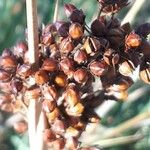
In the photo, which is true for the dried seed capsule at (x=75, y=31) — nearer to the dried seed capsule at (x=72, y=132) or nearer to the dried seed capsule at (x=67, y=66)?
the dried seed capsule at (x=67, y=66)

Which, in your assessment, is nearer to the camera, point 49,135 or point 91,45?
point 91,45

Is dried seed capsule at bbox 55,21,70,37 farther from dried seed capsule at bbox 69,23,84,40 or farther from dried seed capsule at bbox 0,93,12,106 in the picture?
dried seed capsule at bbox 0,93,12,106

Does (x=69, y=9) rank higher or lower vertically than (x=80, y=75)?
higher

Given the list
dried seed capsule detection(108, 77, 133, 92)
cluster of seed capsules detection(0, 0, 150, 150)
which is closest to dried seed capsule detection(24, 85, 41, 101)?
cluster of seed capsules detection(0, 0, 150, 150)

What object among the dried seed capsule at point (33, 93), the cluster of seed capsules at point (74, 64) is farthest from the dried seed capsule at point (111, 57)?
the dried seed capsule at point (33, 93)

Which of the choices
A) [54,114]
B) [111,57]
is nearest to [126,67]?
[111,57]

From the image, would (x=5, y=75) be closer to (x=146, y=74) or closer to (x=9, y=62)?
(x=9, y=62)
